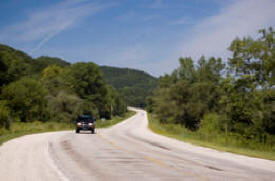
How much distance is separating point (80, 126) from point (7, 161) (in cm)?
2101

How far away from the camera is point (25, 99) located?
2502 inches

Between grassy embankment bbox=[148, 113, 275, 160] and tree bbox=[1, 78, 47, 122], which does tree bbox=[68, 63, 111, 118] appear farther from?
grassy embankment bbox=[148, 113, 275, 160]

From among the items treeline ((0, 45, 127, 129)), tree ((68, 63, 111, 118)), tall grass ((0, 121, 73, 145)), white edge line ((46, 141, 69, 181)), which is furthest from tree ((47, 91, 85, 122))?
white edge line ((46, 141, 69, 181))

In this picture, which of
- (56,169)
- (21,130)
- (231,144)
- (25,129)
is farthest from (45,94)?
(56,169)

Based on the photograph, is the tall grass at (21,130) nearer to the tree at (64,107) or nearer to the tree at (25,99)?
the tree at (64,107)

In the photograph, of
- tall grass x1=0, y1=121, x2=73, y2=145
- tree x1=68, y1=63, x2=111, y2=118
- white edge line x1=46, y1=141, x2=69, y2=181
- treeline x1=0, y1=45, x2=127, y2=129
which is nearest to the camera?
white edge line x1=46, y1=141, x2=69, y2=181

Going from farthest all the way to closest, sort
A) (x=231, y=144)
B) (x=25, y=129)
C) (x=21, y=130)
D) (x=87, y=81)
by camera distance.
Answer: (x=87, y=81)
(x=25, y=129)
(x=21, y=130)
(x=231, y=144)

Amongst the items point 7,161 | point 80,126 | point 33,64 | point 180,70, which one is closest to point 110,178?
point 7,161

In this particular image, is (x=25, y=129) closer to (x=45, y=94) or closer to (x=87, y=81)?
(x=45, y=94)

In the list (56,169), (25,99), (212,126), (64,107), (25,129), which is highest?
(25,99)

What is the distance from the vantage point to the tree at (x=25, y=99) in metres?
62.3

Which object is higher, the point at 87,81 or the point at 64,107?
the point at 87,81

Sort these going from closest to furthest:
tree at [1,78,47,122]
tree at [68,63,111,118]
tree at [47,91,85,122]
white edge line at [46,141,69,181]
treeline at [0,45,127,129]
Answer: white edge line at [46,141,69,181], tree at [1,78,47,122], treeline at [0,45,127,129], tree at [47,91,85,122], tree at [68,63,111,118]

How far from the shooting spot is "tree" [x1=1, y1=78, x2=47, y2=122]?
62.3m
